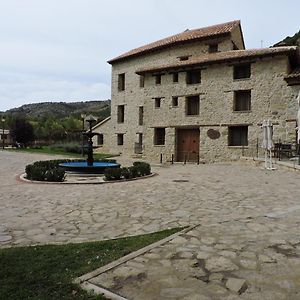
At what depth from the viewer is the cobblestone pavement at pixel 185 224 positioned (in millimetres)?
3396

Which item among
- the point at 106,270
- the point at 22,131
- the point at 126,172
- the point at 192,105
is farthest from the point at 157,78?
the point at 22,131

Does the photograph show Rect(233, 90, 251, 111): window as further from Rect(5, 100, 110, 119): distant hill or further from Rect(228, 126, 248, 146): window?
Rect(5, 100, 110, 119): distant hill

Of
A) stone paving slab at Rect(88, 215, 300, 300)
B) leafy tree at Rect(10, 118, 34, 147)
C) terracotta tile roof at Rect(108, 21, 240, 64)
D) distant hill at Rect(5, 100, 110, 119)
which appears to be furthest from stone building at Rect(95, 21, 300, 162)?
distant hill at Rect(5, 100, 110, 119)

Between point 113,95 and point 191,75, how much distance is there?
10912 mm

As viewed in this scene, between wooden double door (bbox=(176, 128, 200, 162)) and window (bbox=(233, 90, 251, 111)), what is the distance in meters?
3.79

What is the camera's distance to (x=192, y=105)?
27.2 metres

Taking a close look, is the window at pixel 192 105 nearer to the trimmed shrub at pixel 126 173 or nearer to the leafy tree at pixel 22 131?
the trimmed shrub at pixel 126 173

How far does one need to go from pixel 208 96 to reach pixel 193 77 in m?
2.34

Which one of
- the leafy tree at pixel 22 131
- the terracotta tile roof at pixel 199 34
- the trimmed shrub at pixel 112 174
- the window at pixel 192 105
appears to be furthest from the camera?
the leafy tree at pixel 22 131

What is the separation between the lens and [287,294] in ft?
10.4

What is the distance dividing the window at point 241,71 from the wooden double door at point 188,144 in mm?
5314

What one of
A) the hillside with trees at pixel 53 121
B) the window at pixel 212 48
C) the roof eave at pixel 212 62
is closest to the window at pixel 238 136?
the roof eave at pixel 212 62

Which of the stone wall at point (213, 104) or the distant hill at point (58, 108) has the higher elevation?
the distant hill at point (58, 108)

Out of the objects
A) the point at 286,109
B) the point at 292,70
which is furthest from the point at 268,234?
the point at 292,70
